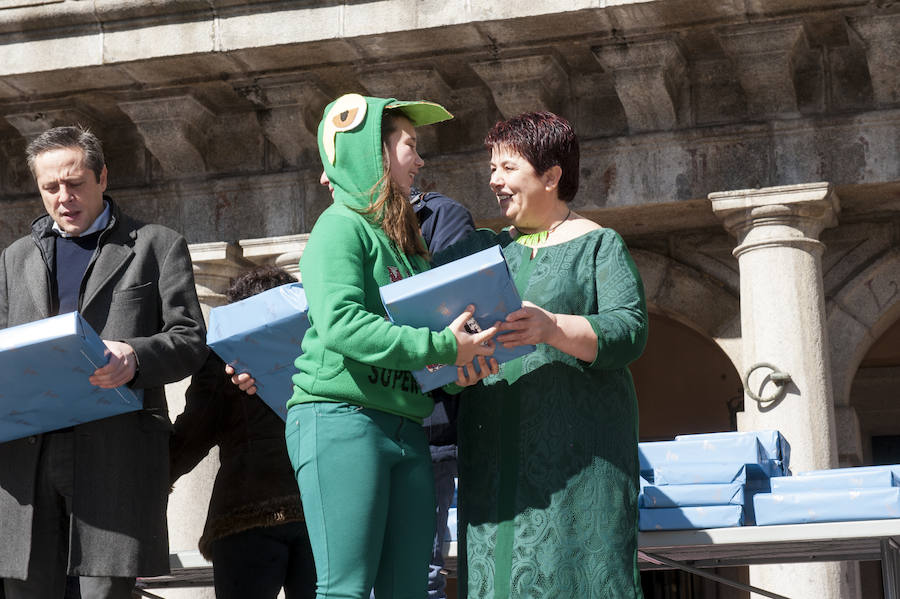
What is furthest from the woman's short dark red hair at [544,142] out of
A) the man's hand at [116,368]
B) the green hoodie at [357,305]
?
the man's hand at [116,368]

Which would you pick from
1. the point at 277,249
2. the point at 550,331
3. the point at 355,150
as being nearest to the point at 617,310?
the point at 550,331

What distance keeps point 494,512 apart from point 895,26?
4.95 metres

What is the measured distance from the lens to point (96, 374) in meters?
3.95

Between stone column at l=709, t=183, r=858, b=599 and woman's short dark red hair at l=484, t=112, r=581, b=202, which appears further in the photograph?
stone column at l=709, t=183, r=858, b=599

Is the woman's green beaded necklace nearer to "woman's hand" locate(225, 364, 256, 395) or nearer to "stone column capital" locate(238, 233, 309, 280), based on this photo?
"woman's hand" locate(225, 364, 256, 395)

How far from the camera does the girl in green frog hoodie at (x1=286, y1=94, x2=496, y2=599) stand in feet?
11.3

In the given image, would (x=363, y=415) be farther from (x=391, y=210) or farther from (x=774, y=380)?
(x=774, y=380)

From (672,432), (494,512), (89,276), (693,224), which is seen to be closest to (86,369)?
(89,276)

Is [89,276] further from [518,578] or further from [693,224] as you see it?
[693,224]

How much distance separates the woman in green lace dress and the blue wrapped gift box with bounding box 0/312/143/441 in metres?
0.95

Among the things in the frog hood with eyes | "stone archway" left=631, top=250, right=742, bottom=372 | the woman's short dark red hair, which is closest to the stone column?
"stone archway" left=631, top=250, right=742, bottom=372

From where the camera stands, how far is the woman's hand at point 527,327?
347cm

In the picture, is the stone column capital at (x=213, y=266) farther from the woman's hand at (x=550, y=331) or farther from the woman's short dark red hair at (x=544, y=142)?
the woman's hand at (x=550, y=331)

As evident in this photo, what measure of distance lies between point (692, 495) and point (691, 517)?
0.23 feet
